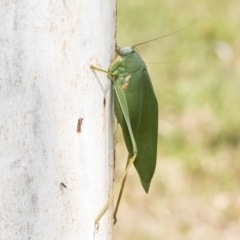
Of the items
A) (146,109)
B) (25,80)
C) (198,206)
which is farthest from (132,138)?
(198,206)

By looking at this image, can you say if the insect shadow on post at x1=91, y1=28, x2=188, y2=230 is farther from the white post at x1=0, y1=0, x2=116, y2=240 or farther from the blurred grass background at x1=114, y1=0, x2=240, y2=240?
the blurred grass background at x1=114, y1=0, x2=240, y2=240

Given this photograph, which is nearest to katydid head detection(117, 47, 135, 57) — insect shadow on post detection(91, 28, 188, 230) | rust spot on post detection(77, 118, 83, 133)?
insect shadow on post detection(91, 28, 188, 230)

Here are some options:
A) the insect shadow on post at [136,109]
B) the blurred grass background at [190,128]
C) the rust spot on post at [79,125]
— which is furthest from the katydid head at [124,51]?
the blurred grass background at [190,128]

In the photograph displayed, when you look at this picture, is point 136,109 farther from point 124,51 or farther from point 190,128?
point 190,128

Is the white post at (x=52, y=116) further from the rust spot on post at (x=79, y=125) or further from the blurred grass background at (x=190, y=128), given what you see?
the blurred grass background at (x=190, y=128)

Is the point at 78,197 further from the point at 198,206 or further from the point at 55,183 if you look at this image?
the point at 198,206
